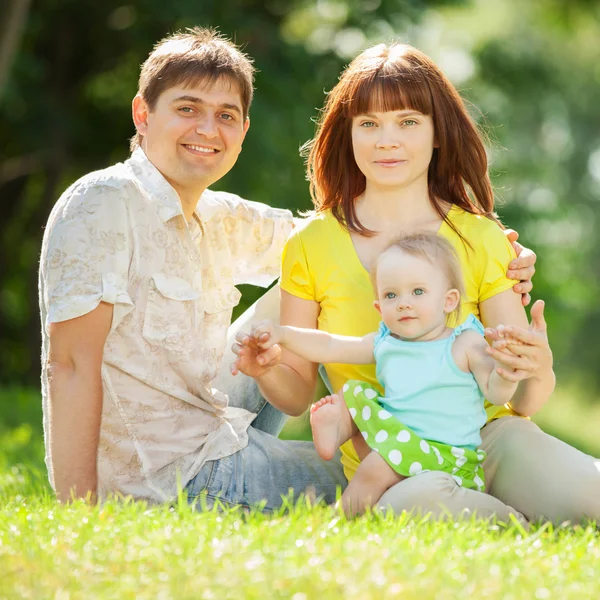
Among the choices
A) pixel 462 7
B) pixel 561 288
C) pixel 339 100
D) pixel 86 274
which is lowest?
pixel 561 288

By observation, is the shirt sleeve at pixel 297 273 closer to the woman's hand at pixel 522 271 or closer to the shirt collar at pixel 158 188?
the shirt collar at pixel 158 188

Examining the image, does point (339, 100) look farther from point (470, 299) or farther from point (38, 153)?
point (38, 153)

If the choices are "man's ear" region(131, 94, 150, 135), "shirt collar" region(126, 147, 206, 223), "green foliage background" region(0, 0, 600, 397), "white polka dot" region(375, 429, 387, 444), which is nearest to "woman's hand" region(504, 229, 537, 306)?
"white polka dot" region(375, 429, 387, 444)

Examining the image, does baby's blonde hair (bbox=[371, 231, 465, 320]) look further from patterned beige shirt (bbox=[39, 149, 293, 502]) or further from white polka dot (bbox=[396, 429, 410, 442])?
patterned beige shirt (bbox=[39, 149, 293, 502])

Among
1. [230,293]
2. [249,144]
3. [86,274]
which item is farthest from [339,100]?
[249,144]

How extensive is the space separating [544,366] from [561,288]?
11.9 metres

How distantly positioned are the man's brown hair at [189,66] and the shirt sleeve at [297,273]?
24.6 inches

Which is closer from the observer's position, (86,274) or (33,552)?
(33,552)

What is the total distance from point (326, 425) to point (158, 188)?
108cm

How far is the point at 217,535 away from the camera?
2768 millimetres

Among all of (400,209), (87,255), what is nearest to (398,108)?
(400,209)

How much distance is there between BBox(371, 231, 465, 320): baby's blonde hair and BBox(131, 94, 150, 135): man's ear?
111 centimetres

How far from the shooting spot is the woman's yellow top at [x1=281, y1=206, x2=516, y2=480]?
376 centimetres

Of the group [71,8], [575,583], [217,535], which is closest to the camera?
[575,583]
